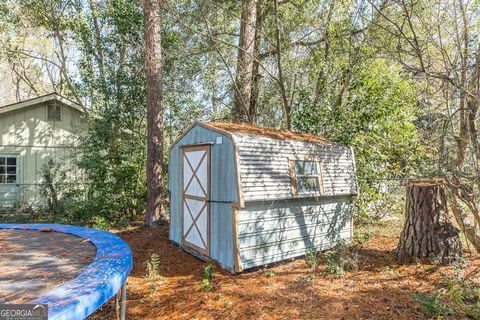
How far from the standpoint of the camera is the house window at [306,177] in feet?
17.4

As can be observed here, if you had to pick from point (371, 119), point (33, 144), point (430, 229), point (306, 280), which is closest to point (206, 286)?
point (306, 280)

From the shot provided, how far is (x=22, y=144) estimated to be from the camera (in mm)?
9867

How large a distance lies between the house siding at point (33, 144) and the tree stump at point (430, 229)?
31.0 feet

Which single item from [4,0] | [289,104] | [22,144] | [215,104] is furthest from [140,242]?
[4,0]

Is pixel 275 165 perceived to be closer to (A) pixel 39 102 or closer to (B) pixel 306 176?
(B) pixel 306 176

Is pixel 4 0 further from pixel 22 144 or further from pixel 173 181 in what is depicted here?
pixel 173 181

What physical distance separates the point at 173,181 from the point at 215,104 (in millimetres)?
4807

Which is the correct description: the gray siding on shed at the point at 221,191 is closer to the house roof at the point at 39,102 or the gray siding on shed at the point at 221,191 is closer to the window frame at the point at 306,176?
the window frame at the point at 306,176

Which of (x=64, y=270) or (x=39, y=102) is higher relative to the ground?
(x=39, y=102)

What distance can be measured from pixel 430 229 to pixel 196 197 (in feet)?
13.0

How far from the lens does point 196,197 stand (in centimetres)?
564

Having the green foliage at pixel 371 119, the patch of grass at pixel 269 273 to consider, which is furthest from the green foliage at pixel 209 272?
the green foliage at pixel 371 119

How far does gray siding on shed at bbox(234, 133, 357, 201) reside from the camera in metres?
4.70

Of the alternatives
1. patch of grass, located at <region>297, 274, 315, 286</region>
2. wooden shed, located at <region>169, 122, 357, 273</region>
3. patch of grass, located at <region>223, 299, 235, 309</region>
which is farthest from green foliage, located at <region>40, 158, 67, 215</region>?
patch of grass, located at <region>297, 274, 315, 286</region>
